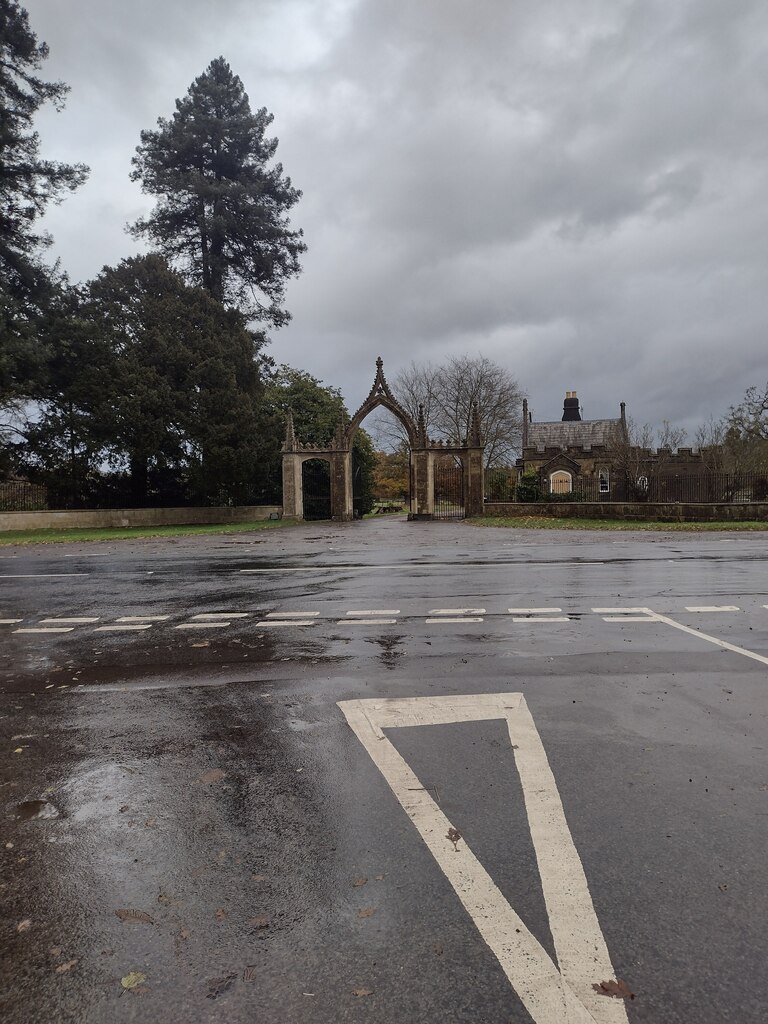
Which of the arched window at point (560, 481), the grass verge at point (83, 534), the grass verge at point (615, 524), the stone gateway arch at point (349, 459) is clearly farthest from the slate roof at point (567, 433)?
the grass verge at point (83, 534)

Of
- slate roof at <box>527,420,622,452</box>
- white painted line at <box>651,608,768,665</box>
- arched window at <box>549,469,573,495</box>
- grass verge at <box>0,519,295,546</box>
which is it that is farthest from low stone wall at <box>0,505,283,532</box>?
slate roof at <box>527,420,622,452</box>

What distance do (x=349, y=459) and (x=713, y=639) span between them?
101ft

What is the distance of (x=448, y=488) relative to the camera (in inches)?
1500

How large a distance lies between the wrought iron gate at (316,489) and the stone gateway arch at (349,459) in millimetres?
722

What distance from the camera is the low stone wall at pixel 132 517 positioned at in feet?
102

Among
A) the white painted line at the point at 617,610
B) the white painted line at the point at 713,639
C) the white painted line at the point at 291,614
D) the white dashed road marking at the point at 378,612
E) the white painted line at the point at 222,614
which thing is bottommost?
the white painted line at the point at 222,614

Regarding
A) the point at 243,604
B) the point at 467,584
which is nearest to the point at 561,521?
the point at 467,584

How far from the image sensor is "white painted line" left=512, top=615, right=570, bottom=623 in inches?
301

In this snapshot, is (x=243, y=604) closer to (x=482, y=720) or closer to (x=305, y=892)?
(x=482, y=720)

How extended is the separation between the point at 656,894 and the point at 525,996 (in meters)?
0.78

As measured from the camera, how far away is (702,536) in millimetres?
20625

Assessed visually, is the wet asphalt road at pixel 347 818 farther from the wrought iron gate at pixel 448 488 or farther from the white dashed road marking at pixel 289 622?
the wrought iron gate at pixel 448 488

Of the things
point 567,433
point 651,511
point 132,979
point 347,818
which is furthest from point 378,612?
point 567,433

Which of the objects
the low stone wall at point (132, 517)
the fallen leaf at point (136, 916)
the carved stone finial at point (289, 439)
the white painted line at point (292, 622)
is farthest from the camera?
the carved stone finial at point (289, 439)
